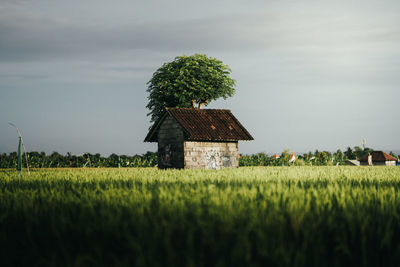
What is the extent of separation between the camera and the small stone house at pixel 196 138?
89.9 ft

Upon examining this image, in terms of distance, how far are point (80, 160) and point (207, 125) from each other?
2478cm

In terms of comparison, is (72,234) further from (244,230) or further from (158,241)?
(244,230)

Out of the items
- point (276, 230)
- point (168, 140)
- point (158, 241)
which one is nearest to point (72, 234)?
point (158, 241)

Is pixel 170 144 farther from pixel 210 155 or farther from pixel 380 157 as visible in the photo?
Result: pixel 380 157

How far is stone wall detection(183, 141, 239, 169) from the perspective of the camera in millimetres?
27312

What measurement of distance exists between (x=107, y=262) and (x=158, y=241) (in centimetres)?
50

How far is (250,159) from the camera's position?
53656 mm

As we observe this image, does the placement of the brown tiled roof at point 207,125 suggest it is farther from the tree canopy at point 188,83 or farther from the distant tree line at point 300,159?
the distant tree line at point 300,159

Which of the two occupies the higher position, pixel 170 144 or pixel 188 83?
pixel 188 83

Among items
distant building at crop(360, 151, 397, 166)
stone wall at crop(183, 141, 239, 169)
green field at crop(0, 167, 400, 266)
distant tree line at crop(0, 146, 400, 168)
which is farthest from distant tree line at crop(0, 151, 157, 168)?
green field at crop(0, 167, 400, 266)

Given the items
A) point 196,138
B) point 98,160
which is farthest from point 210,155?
point 98,160

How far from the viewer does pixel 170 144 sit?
28500 millimetres

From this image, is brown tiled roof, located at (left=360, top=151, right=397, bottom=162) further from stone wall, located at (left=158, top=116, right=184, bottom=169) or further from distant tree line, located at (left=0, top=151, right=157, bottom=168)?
stone wall, located at (left=158, top=116, right=184, bottom=169)

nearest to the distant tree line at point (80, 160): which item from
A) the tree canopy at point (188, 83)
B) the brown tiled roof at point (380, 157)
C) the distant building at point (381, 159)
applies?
the tree canopy at point (188, 83)
